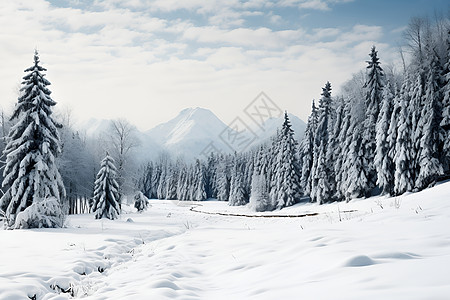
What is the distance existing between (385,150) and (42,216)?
31556 mm

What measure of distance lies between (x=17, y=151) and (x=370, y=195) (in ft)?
115

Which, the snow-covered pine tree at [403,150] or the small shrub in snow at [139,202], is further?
the small shrub in snow at [139,202]

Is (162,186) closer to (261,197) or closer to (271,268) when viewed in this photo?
(261,197)

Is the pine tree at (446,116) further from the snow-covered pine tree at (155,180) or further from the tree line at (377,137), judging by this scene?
the snow-covered pine tree at (155,180)

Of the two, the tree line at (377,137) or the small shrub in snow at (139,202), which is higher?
the tree line at (377,137)

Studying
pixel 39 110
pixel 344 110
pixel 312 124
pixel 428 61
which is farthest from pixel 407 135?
pixel 39 110

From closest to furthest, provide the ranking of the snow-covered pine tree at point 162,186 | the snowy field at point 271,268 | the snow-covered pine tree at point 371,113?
the snowy field at point 271,268 < the snow-covered pine tree at point 371,113 < the snow-covered pine tree at point 162,186

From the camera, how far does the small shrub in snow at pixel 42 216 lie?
17444mm

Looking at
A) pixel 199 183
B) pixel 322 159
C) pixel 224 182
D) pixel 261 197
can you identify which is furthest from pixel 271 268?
pixel 199 183

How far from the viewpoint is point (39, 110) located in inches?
778

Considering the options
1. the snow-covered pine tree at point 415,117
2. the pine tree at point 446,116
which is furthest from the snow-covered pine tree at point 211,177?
the pine tree at point 446,116

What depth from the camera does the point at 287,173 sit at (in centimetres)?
4644

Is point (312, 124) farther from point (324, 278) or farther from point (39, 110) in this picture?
point (324, 278)

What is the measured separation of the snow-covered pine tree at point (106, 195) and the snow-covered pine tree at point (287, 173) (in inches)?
1012
